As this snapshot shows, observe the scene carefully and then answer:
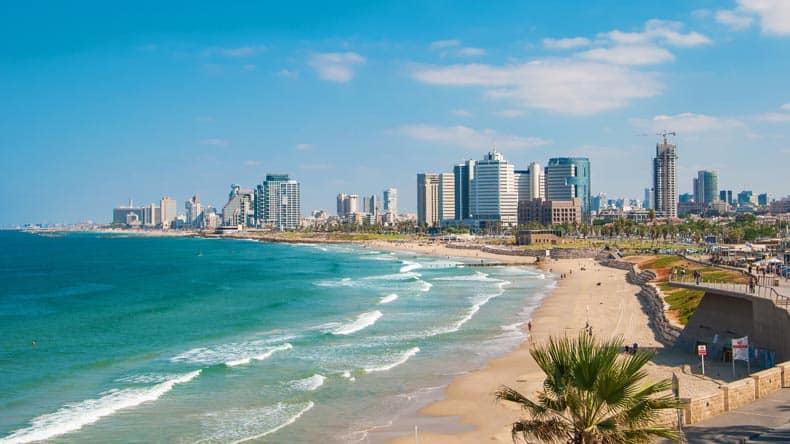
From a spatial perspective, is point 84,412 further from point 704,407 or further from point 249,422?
point 704,407

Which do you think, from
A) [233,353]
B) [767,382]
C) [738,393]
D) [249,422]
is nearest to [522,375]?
[249,422]

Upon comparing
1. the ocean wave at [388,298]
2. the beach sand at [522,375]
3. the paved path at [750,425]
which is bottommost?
the ocean wave at [388,298]

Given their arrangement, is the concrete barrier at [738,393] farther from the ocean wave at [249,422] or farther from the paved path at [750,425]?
the ocean wave at [249,422]

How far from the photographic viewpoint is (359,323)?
168 ft

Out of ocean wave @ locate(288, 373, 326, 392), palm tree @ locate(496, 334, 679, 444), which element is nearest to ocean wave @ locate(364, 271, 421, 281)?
ocean wave @ locate(288, 373, 326, 392)

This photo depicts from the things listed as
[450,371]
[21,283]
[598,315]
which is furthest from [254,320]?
[21,283]

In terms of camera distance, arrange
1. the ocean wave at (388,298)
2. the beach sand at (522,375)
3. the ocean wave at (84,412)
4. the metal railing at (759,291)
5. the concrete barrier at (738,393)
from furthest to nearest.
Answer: the ocean wave at (388,298) → the metal railing at (759,291) → the beach sand at (522,375) → the ocean wave at (84,412) → the concrete barrier at (738,393)

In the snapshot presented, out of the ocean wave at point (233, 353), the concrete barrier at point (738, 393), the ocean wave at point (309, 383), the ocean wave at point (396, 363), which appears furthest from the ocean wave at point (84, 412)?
the concrete barrier at point (738, 393)

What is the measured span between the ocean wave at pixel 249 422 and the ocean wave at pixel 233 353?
9115 millimetres

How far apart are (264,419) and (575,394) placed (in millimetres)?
17577

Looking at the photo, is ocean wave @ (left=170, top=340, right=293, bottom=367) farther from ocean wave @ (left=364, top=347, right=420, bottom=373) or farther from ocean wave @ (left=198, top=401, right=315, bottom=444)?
ocean wave @ (left=198, top=401, right=315, bottom=444)

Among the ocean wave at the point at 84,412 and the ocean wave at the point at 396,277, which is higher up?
the ocean wave at the point at 84,412

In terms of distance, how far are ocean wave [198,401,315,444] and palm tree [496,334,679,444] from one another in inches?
594

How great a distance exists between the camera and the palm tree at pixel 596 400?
11773mm
